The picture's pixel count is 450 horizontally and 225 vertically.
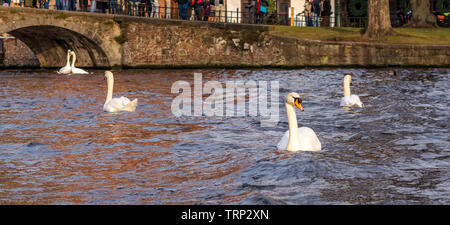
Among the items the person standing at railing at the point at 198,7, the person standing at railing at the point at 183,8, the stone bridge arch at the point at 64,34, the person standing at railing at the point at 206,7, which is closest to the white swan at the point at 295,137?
the stone bridge arch at the point at 64,34

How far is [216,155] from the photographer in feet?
34.2

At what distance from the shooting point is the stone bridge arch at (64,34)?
27406 millimetres

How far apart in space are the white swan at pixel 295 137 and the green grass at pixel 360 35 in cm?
2144

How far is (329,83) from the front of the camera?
2300 centimetres

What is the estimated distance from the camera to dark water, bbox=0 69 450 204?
8.01m

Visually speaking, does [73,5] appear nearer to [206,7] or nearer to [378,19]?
[206,7]

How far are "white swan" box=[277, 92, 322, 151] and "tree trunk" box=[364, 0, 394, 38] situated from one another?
71.6 ft

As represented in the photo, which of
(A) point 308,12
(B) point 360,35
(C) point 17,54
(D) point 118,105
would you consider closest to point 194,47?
(A) point 308,12

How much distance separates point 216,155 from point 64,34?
861 inches

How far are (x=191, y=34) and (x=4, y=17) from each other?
824cm

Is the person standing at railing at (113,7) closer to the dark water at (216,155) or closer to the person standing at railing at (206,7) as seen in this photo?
the person standing at railing at (206,7)

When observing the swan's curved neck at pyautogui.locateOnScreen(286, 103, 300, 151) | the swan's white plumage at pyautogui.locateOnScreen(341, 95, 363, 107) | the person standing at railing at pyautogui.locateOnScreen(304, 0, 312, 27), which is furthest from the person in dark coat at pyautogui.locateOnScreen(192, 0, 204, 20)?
the swan's curved neck at pyautogui.locateOnScreen(286, 103, 300, 151)
